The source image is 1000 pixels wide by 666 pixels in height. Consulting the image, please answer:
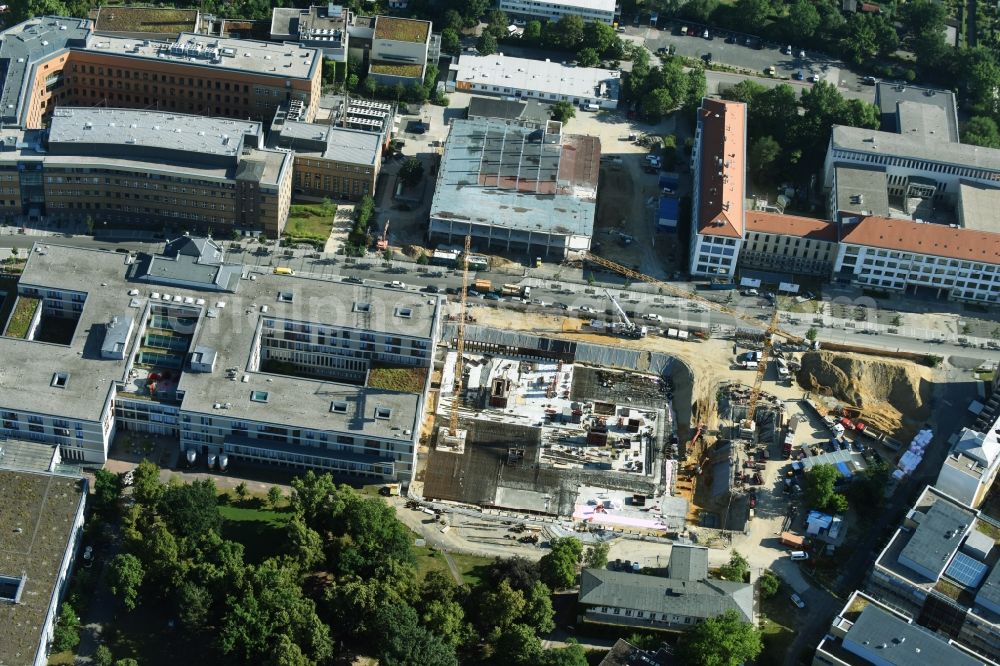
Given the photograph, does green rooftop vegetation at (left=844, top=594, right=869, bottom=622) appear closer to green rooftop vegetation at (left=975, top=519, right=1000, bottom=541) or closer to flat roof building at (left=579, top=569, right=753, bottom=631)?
flat roof building at (left=579, top=569, right=753, bottom=631)

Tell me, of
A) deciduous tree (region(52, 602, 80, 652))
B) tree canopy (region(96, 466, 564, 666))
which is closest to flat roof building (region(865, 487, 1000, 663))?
tree canopy (region(96, 466, 564, 666))

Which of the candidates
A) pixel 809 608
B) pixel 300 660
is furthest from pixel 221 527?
pixel 809 608

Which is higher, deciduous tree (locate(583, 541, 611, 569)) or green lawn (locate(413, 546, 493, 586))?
deciduous tree (locate(583, 541, 611, 569))

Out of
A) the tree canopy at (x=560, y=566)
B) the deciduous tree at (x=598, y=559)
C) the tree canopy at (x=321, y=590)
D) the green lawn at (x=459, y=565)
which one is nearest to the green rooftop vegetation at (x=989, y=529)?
the deciduous tree at (x=598, y=559)

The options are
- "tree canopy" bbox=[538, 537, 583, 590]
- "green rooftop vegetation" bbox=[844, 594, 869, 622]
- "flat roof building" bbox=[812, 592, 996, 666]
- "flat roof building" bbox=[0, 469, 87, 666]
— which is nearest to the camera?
"flat roof building" bbox=[0, 469, 87, 666]

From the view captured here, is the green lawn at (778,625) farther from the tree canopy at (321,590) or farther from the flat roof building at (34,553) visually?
the flat roof building at (34,553)

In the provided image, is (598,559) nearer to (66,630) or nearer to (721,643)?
(721,643)
